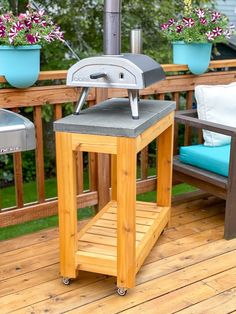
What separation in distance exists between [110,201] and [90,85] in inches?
42.7

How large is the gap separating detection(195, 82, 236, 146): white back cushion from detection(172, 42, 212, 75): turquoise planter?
7.2 inches

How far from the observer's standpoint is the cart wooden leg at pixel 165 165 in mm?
3014

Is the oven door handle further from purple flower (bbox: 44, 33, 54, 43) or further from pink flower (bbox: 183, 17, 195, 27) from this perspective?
pink flower (bbox: 183, 17, 195, 27)

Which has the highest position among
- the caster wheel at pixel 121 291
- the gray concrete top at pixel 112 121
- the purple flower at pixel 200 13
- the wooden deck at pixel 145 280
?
the purple flower at pixel 200 13

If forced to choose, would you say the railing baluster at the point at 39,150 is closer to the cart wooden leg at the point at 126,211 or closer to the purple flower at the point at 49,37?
the purple flower at the point at 49,37

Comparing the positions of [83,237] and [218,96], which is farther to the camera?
[218,96]

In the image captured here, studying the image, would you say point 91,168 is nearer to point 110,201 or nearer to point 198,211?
point 110,201

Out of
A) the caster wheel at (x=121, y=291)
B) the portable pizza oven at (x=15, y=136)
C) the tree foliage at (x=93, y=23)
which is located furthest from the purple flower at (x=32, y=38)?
the tree foliage at (x=93, y=23)

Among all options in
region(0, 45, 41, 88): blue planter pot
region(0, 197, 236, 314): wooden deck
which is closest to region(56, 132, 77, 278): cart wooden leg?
region(0, 197, 236, 314): wooden deck

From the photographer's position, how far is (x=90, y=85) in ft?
7.75

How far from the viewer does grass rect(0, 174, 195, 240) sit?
3752 millimetres

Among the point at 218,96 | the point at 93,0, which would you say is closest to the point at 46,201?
the point at 218,96

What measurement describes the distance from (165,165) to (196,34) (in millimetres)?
1034

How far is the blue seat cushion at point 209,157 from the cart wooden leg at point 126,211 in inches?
39.9
